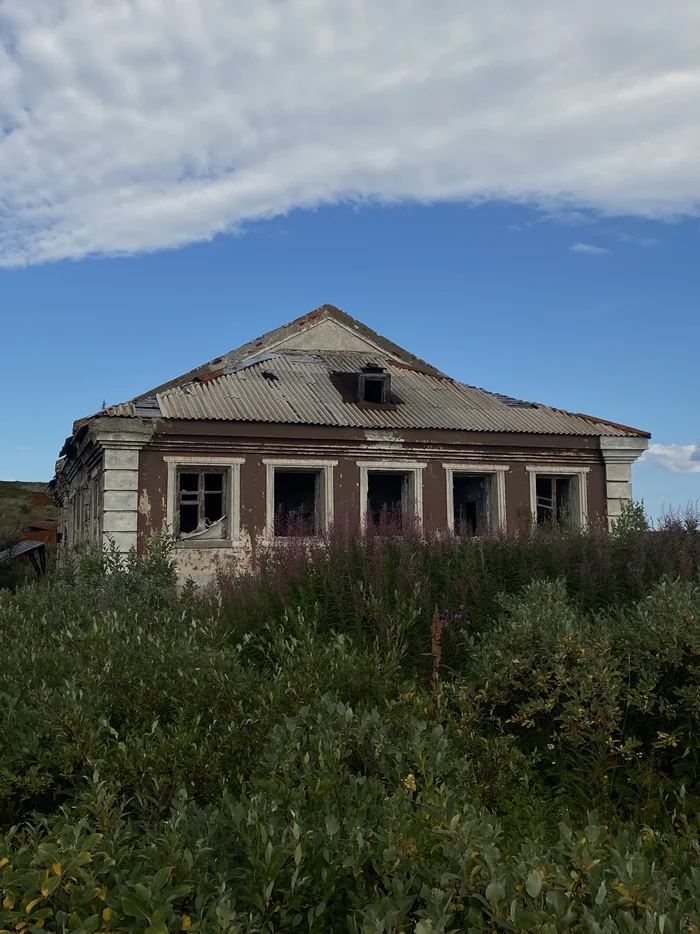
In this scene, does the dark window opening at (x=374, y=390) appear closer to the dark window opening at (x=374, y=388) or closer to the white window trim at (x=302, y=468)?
the dark window opening at (x=374, y=388)

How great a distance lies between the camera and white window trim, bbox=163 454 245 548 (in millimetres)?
15336

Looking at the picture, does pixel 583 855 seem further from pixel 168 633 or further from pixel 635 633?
pixel 168 633

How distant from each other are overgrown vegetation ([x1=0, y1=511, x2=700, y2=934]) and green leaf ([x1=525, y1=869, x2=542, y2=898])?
2.1 inches

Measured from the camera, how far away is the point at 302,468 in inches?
645

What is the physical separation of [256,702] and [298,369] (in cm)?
1471

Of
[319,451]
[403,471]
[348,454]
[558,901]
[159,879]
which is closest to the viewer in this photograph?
[558,901]

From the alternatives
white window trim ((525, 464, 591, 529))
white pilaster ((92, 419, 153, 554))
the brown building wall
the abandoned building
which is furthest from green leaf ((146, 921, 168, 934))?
white window trim ((525, 464, 591, 529))

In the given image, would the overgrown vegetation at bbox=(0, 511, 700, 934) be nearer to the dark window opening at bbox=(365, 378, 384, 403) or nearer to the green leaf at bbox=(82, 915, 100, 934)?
the green leaf at bbox=(82, 915, 100, 934)

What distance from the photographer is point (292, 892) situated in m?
2.83

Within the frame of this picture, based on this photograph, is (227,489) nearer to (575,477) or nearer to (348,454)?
(348,454)

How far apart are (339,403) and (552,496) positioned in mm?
5321

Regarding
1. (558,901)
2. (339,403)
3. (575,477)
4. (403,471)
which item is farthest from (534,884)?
(575,477)

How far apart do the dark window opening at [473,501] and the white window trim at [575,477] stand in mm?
977

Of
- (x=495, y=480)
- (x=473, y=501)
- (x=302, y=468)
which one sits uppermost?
(x=302, y=468)
